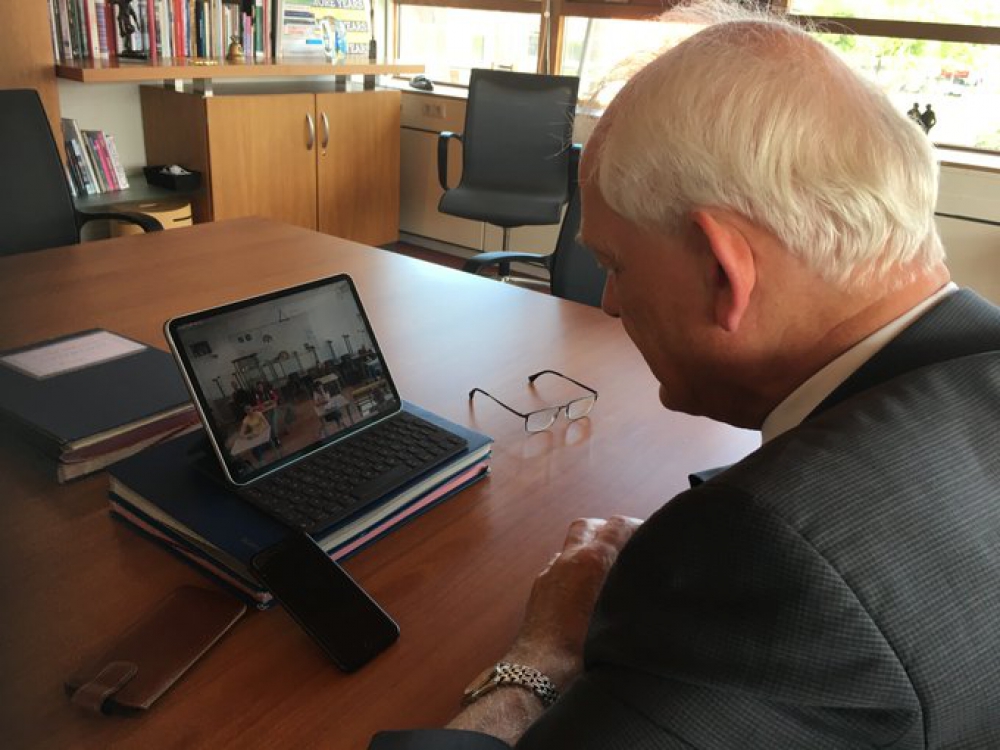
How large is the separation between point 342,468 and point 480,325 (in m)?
0.71

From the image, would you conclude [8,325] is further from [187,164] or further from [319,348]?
[187,164]

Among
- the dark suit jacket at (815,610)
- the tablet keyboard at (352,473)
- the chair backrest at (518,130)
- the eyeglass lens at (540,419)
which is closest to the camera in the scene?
the dark suit jacket at (815,610)

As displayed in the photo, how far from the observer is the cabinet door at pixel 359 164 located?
425 cm

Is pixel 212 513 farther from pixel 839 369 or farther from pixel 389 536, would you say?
pixel 839 369

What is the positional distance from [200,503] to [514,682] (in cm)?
41

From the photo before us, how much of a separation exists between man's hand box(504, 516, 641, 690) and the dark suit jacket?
0.19m

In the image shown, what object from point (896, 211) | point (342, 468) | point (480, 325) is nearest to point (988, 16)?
point (480, 325)

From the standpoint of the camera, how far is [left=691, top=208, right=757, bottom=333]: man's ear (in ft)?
2.32

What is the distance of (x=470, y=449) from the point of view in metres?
1.08

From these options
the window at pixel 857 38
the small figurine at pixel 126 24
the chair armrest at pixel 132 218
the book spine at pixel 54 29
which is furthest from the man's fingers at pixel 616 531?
the small figurine at pixel 126 24

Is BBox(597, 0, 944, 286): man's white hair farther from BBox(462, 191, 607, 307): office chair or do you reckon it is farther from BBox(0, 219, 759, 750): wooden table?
BBox(462, 191, 607, 307): office chair

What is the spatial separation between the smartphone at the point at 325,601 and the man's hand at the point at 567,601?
0.46 feet

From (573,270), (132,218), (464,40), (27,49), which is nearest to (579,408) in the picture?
(573,270)

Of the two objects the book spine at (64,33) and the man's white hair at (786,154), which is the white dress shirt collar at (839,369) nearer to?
the man's white hair at (786,154)
